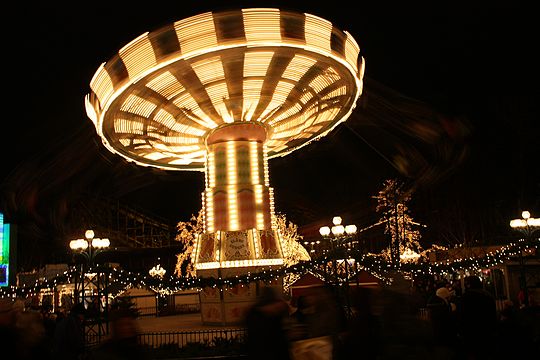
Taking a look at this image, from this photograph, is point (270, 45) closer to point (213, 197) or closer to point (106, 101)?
point (106, 101)

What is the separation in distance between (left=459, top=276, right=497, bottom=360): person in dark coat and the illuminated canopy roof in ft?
30.7

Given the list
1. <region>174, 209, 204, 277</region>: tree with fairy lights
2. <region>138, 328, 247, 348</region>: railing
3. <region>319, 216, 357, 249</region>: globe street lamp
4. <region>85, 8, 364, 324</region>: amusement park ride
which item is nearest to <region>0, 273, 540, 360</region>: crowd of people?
A: <region>138, 328, 247, 348</region>: railing

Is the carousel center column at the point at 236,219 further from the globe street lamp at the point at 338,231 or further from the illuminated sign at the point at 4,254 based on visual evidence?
the illuminated sign at the point at 4,254

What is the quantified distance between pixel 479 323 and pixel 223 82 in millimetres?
11927

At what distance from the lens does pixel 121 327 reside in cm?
521

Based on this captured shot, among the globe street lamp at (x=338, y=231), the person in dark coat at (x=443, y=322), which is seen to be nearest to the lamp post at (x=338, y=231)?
the globe street lamp at (x=338, y=231)

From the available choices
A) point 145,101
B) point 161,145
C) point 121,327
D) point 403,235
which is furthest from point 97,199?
point 121,327

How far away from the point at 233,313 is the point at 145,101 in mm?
7760

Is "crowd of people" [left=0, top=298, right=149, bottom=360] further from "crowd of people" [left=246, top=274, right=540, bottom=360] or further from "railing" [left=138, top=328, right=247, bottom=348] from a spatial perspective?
"railing" [left=138, top=328, right=247, bottom=348]

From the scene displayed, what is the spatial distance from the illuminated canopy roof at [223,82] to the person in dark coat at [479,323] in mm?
9363

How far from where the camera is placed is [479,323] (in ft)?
26.0

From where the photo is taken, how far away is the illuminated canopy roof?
15.1 m

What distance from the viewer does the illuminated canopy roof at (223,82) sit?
1514 centimetres

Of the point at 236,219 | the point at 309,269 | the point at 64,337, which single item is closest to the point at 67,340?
the point at 64,337
